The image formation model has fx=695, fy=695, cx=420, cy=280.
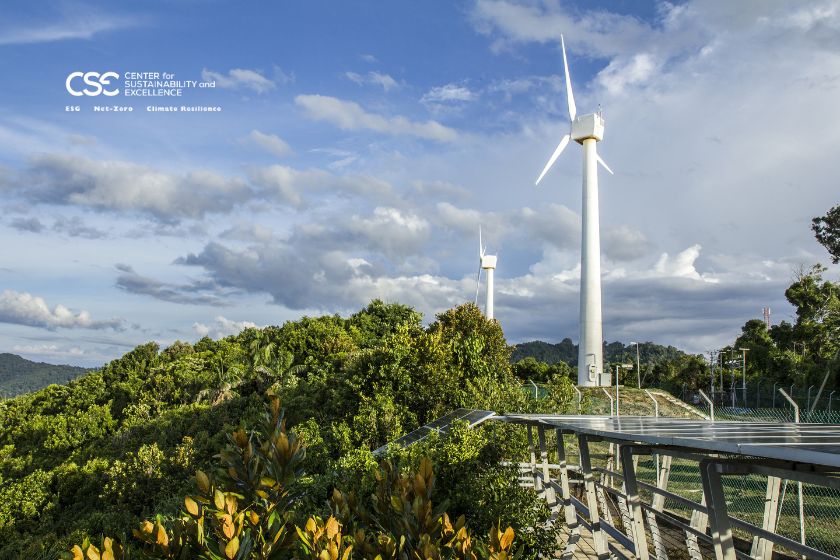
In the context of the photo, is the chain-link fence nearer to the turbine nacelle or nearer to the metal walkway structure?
the metal walkway structure

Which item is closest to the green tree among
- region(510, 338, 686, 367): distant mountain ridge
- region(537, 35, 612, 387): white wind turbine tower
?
region(537, 35, 612, 387): white wind turbine tower

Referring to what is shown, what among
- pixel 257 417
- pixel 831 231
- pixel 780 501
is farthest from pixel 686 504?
pixel 831 231

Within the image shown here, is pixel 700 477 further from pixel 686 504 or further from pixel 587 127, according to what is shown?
pixel 587 127

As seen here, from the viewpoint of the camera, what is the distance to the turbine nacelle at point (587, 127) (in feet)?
156

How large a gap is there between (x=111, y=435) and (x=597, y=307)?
32447 millimetres

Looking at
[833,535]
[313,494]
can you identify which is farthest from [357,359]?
[833,535]

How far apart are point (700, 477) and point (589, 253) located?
39539mm

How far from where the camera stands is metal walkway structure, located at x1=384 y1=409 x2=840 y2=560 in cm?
433

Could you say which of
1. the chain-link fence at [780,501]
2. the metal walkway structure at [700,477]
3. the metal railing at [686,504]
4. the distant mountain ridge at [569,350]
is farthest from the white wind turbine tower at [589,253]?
the distant mountain ridge at [569,350]

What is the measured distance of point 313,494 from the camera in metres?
11.1

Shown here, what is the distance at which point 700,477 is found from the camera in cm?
930

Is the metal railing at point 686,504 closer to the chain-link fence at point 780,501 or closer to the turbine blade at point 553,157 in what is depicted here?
the chain-link fence at point 780,501

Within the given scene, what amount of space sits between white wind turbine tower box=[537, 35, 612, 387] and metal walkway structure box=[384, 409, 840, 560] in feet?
103

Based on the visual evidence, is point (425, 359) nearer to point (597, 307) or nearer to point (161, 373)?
point (597, 307)
